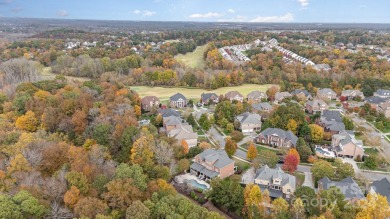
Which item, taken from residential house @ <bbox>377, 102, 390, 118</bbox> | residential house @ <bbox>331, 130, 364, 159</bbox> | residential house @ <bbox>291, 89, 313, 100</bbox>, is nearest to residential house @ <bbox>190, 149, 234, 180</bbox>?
residential house @ <bbox>331, 130, 364, 159</bbox>

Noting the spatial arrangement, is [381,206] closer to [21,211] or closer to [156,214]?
[156,214]

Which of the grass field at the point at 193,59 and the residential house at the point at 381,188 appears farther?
the grass field at the point at 193,59

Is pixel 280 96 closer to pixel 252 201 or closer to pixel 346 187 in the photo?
pixel 346 187

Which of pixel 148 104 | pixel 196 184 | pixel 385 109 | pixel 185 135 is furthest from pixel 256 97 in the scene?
pixel 196 184

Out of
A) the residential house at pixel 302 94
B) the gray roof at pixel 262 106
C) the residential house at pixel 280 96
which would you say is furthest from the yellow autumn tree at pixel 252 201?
the residential house at pixel 302 94

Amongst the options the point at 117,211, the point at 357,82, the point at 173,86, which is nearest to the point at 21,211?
the point at 117,211

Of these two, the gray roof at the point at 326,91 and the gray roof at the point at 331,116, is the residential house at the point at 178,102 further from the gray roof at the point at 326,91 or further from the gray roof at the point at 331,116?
the gray roof at the point at 326,91

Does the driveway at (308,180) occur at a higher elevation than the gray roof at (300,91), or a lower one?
lower

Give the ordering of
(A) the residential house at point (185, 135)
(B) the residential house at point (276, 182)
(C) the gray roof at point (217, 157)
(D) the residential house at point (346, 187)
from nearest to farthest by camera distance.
Result: (D) the residential house at point (346, 187), (B) the residential house at point (276, 182), (C) the gray roof at point (217, 157), (A) the residential house at point (185, 135)

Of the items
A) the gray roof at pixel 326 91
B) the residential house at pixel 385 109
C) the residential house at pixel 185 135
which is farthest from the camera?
the gray roof at pixel 326 91

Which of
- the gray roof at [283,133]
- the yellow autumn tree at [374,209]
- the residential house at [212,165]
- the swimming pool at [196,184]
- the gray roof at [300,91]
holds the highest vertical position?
the gray roof at [300,91]
